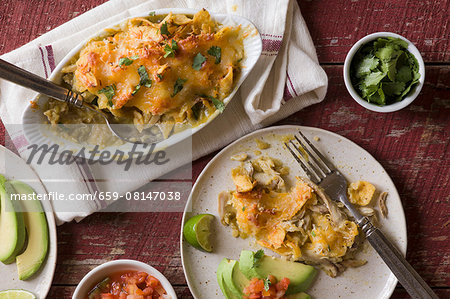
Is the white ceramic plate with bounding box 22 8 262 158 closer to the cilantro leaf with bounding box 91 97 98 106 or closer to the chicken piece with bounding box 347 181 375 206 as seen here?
the cilantro leaf with bounding box 91 97 98 106

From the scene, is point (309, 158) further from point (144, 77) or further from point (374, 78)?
point (144, 77)

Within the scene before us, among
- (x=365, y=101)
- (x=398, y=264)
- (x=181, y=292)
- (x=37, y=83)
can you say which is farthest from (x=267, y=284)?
(x=37, y=83)

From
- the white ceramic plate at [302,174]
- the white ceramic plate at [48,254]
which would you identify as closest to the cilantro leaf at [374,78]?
the white ceramic plate at [302,174]

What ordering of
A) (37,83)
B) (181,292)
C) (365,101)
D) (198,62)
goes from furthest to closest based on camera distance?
(181,292) → (365,101) → (198,62) → (37,83)

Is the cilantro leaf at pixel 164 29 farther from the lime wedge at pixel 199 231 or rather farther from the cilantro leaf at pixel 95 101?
the lime wedge at pixel 199 231

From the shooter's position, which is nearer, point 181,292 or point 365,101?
point 365,101
